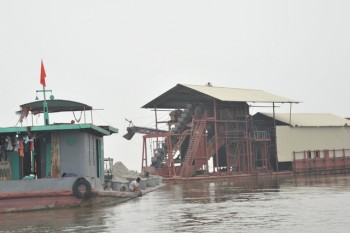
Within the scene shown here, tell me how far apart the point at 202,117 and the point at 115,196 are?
89.5 feet

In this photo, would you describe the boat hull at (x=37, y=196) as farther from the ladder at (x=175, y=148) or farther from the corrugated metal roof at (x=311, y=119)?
the corrugated metal roof at (x=311, y=119)

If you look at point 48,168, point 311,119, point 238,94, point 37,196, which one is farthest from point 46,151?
point 311,119

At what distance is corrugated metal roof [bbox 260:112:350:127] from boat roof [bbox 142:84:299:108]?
83.8 inches

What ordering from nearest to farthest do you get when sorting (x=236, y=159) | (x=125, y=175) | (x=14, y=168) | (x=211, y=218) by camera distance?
(x=211, y=218) < (x=14, y=168) < (x=125, y=175) < (x=236, y=159)

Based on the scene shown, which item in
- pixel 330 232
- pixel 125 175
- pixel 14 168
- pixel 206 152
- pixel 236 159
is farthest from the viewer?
pixel 236 159

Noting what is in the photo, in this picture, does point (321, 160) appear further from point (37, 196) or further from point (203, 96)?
point (37, 196)

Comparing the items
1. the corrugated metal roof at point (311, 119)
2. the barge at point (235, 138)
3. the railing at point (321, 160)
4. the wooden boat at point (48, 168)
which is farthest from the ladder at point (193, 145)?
the wooden boat at point (48, 168)

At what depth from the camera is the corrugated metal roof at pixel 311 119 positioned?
5950 centimetres

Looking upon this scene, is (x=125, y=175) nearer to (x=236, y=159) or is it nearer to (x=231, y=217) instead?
(x=236, y=159)

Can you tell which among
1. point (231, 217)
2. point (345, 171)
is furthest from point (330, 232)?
point (345, 171)

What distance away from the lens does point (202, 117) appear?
5169 centimetres

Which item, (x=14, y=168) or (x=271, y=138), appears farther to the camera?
(x=271, y=138)

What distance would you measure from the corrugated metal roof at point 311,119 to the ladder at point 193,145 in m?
10.3

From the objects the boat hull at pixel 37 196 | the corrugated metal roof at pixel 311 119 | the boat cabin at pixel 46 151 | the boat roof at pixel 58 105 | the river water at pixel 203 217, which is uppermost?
the corrugated metal roof at pixel 311 119
